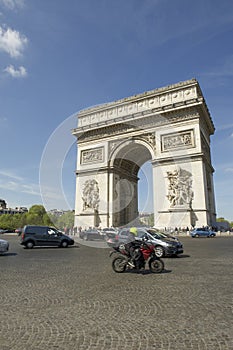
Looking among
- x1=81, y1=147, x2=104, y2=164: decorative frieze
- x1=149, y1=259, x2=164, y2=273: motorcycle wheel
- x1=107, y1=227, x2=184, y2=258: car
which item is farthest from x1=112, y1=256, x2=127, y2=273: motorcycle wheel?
x1=81, y1=147, x2=104, y2=164: decorative frieze

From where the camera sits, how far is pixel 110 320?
11.1 ft

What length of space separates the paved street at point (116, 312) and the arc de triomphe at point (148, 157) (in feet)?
62.4

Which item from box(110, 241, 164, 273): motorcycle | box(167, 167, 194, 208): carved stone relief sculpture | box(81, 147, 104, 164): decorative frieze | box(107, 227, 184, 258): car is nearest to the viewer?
box(110, 241, 164, 273): motorcycle

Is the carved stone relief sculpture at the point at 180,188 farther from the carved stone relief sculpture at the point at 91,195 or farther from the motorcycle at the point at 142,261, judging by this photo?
the motorcycle at the point at 142,261

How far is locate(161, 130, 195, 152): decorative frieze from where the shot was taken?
26128mm

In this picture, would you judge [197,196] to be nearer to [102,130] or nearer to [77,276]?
[102,130]

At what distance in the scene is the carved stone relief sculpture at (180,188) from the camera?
80.3ft

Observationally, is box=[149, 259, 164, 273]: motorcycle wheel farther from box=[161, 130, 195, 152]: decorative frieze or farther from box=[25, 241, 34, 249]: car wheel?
box=[161, 130, 195, 152]: decorative frieze

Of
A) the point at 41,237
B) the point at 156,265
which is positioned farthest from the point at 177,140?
the point at 156,265

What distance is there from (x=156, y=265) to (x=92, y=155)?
25.9 metres

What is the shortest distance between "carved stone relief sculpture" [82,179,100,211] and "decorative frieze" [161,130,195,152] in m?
9.26

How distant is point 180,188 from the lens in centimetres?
2486

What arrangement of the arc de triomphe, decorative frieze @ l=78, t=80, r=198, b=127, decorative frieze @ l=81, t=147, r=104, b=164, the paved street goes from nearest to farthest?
1. the paved street
2. the arc de triomphe
3. decorative frieze @ l=78, t=80, r=198, b=127
4. decorative frieze @ l=81, t=147, r=104, b=164

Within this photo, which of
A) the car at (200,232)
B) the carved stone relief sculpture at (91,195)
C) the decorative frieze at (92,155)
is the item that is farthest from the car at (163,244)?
the decorative frieze at (92,155)
